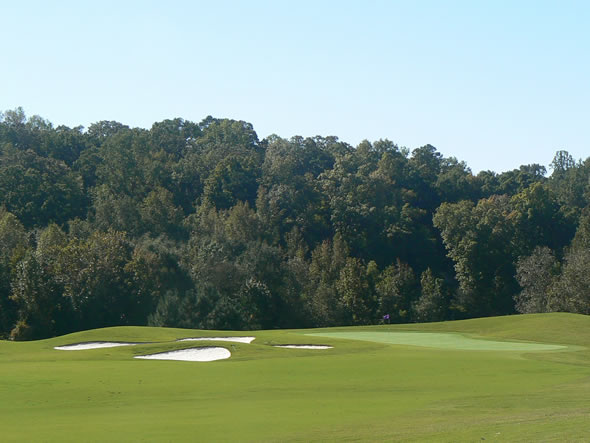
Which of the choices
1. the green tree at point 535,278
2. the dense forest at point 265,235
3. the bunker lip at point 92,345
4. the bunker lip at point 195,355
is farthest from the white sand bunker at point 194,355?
the green tree at point 535,278

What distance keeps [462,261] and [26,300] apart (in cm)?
4757

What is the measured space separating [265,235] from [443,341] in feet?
172

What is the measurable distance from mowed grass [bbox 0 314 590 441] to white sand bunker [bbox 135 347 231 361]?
51 centimetres

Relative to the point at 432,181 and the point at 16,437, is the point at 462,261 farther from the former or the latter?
the point at 16,437

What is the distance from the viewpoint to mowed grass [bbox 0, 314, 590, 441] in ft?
51.7

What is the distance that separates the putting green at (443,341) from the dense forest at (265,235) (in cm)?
2691

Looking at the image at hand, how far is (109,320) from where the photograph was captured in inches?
2685

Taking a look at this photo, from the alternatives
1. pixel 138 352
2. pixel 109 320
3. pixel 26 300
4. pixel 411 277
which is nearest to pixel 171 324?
pixel 109 320

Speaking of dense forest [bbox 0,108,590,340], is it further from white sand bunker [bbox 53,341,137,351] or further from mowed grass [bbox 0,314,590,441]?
mowed grass [bbox 0,314,590,441]

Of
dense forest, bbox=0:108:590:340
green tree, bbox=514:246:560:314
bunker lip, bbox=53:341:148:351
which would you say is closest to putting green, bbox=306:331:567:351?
bunker lip, bbox=53:341:148:351

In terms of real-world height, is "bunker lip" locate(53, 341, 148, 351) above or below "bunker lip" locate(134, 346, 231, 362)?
above

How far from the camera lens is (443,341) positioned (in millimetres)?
39375

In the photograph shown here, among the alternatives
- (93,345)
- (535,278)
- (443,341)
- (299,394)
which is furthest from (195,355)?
(535,278)

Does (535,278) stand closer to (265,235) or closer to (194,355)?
(265,235)
